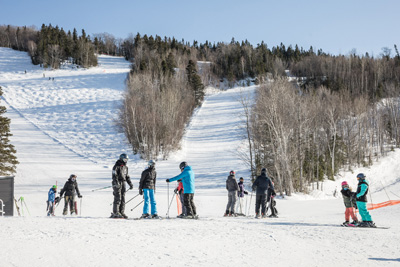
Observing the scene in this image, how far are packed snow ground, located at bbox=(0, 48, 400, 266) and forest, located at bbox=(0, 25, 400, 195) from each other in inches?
99.8

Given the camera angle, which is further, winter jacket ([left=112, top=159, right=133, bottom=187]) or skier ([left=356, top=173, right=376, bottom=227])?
winter jacket ([left=112, top=159, right=133, bottom=187])

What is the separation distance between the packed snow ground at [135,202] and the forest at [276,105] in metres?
2.53

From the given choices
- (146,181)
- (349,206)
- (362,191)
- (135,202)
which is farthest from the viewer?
(135,202)

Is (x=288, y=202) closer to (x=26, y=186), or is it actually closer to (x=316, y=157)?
(x=316, y=157)

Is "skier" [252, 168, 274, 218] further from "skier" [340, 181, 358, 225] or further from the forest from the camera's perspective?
the forest

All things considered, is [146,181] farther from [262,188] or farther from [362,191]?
[362,191]

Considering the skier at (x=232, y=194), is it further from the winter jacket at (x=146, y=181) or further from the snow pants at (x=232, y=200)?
the winter jacket at (x=146, y=181)

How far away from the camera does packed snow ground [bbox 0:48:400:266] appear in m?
6.21

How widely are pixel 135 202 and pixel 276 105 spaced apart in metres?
12.1

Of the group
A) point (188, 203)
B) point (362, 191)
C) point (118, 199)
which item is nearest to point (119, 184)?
point (118, 199)

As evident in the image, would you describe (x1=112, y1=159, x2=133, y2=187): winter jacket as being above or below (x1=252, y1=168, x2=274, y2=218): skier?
above

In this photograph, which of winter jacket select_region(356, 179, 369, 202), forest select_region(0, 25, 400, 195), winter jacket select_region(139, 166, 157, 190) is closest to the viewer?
winter jacket select_region(356, 179, 369, 202)

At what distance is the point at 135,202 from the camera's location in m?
18.5

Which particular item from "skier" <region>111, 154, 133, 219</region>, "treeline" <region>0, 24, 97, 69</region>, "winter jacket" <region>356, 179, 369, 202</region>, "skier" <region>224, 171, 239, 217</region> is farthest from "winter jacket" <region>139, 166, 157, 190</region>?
"treeline" <region>0, 24, 97, 69</region>
